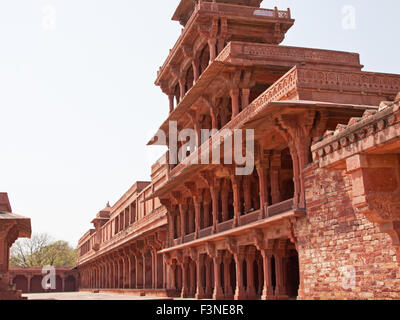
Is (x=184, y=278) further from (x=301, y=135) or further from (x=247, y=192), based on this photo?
(x=301, y=135)

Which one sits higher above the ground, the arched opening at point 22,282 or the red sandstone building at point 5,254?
the red sandstone building at point 5,254

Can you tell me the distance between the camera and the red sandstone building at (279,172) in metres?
9.17

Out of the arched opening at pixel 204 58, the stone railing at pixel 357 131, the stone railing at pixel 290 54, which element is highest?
the arched opening at pixel 204 58

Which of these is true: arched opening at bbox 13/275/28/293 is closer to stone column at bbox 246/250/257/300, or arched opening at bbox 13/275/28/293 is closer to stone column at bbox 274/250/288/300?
stone column at bbox 246/250/257/300

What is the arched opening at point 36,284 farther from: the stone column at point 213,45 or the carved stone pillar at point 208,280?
the stone column at point 213,45

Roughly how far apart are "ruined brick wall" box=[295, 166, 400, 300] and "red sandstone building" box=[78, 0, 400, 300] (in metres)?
0.03

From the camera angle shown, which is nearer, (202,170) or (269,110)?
(269,110)

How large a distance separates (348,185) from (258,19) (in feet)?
44.1

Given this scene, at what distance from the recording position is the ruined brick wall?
457 inches

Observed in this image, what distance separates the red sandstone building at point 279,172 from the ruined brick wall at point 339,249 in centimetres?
3

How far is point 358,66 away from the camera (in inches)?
774

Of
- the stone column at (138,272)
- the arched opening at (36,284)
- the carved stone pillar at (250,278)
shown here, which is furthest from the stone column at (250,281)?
the arched opening at (36,284)

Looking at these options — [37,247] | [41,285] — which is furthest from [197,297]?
[37,247]
